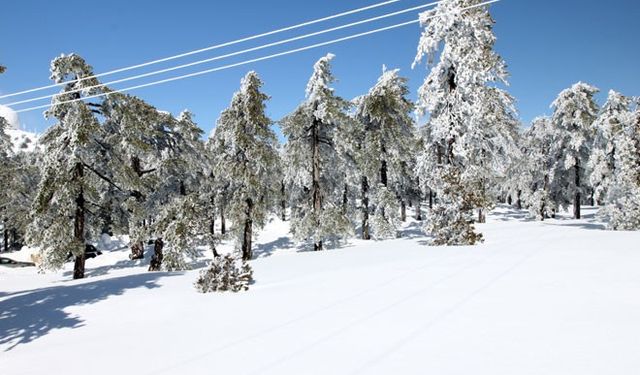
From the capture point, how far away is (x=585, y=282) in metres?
7.56

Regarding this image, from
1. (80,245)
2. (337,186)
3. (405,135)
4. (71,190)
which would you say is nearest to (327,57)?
(405,135)

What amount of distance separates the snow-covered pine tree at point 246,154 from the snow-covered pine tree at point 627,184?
1730 centimetres

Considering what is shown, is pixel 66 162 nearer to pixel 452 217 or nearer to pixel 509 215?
pixel 452 217

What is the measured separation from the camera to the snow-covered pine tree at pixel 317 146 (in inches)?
795

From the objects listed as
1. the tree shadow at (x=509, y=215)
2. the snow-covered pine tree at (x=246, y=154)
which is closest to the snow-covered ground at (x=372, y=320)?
the snow-covered pine tree at (x=246, y=154)

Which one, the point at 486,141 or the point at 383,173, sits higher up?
the point at 486,141

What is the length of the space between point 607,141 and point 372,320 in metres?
27.1

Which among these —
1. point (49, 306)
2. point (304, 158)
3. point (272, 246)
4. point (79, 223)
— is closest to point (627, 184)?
point (304, 158)

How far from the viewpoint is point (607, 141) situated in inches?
1030

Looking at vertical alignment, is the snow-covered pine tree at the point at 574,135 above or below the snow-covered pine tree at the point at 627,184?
above

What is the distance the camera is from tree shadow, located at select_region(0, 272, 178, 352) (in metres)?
8.81

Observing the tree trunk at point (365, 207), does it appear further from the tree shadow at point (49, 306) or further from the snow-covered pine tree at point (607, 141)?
the tree shadow at point (49, 306)

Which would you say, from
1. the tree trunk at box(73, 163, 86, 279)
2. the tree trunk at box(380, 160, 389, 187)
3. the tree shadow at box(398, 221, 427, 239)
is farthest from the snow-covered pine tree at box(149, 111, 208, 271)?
the tree shadow at box(398, 221, 427, 239)

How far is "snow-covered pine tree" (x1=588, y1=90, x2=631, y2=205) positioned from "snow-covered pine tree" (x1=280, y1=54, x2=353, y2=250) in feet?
48.0
